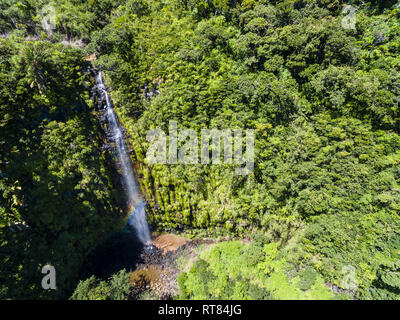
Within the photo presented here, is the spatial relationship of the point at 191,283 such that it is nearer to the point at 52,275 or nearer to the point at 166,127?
the point at 52,275

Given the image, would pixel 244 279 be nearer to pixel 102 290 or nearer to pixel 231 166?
pixel 231 166

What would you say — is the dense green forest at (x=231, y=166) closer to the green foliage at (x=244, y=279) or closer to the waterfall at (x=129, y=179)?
the green foliage at (x=244, y=279)

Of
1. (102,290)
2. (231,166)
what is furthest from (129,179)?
(231,166)

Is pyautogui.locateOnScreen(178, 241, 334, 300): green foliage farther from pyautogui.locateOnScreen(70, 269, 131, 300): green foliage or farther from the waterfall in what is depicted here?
the waterfall

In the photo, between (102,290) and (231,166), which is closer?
(102,290)

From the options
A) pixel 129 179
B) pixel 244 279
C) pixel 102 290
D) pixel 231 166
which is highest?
pixel 231 166

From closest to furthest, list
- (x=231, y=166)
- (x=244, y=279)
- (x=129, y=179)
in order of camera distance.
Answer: (x=244, y=279)
(x=231, y=166)
(x=129, y=179)

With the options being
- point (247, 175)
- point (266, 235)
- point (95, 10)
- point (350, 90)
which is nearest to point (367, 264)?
point (266, 235)
